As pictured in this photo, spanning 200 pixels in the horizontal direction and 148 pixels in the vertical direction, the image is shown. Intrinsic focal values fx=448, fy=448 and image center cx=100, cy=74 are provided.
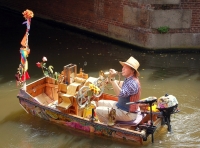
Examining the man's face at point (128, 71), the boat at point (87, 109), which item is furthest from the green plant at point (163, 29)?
the man's face at point (128, 71)

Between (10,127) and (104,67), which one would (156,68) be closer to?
(104,67)

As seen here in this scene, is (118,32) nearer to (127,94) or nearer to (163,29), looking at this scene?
(163,29)

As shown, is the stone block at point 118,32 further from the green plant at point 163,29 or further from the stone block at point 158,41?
the green plant at point 163,29

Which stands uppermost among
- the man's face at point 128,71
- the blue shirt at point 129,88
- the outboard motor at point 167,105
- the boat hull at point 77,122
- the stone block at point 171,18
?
the stone block at point 171,18

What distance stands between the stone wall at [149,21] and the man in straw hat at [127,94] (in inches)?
208

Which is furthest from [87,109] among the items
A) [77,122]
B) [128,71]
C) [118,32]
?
[118,32]

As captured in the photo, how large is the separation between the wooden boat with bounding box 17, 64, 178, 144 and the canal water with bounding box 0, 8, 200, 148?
0.74ft

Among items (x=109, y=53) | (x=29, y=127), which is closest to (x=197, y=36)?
(x=109, y=53)

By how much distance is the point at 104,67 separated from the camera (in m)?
12.8

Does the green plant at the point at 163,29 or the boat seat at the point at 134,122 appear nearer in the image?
the boat seat at the point at 134,122

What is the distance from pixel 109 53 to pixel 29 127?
192 inches

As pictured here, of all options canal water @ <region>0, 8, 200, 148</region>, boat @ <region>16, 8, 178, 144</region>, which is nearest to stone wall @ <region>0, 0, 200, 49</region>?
canal water @ <region>0, 8, 200, 148</region>

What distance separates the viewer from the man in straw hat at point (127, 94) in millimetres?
8781

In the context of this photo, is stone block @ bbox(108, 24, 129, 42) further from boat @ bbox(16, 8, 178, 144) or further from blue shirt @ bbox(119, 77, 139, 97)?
blue shirt @ bbox(119, 77, 139, 97)
